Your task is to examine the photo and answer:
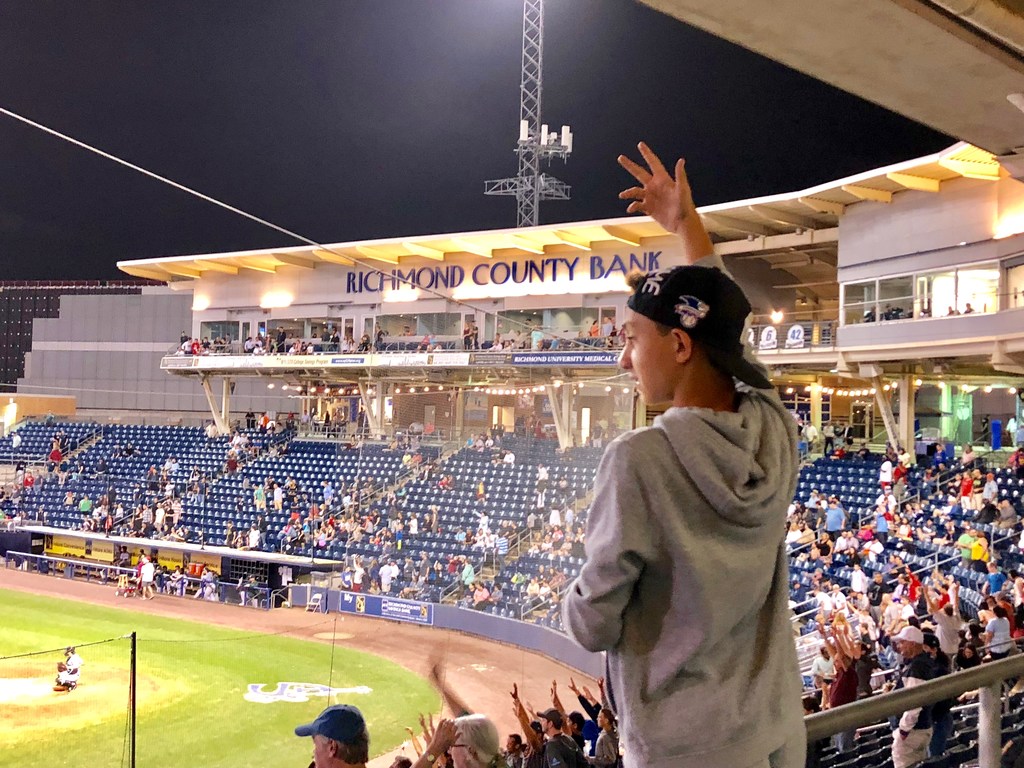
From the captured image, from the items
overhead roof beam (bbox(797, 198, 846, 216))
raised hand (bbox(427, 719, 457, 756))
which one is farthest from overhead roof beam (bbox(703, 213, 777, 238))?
raised hand (bbox(427, 719, 457, 756))

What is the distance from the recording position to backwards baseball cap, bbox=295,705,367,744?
9.80ft

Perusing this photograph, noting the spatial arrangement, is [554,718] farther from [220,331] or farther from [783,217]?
[220,331]

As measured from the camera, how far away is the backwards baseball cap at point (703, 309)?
148cm

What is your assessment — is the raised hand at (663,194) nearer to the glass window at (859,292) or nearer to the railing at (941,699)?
the railing at (941,699)

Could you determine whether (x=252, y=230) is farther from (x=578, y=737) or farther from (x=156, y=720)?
(x=578, y=737)

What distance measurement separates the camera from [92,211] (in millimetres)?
66750

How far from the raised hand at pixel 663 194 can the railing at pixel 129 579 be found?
19.0 meters

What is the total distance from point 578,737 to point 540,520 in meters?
1.58

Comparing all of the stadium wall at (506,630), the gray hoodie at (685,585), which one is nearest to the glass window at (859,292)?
the stadium wall at (506,630)

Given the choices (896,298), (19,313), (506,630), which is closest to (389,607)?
(506,630)

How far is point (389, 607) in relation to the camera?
8727mm

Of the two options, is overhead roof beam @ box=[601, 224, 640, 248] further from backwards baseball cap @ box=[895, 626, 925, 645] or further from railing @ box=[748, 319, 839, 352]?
backwards baseball cap @ box=[895, 626, 925, 645]

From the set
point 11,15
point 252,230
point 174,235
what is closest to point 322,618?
point 11,15

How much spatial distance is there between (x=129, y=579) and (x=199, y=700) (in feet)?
31.7
